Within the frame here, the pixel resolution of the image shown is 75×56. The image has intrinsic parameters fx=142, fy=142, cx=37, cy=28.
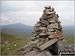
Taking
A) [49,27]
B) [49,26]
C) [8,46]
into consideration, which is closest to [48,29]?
[49,27]

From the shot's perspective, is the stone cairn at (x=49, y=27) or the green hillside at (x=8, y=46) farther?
the green hillside at (x=8, y=46)

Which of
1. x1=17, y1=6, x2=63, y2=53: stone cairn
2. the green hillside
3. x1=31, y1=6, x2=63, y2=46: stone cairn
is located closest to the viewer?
x1=17, y1=6, x2=63, y2=53: stone cairn

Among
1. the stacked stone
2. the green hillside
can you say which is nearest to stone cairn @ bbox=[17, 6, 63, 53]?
the stacked stone

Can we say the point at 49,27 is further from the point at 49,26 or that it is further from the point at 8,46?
the point at 8,46

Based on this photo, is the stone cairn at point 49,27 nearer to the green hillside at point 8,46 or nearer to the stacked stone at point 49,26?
the stacked stone at point 49,26

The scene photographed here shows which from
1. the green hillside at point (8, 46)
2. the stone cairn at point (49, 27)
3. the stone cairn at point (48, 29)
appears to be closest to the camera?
the stone cairn at point (48, 29)

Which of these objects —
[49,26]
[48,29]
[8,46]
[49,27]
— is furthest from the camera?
[8,46]

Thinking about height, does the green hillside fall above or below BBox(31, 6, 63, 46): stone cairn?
below

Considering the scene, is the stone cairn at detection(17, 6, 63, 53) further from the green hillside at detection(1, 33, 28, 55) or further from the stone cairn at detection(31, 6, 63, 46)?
the green hillside at detection(1, 33, 28, 55)

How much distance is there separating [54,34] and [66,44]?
10.3 feet

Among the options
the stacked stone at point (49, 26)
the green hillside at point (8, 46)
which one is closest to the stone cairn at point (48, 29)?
the stacked stone at point (49, 26)

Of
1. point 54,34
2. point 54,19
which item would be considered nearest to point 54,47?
point 54,34

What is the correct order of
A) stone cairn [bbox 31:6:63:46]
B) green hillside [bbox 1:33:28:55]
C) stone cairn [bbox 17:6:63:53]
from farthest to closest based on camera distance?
green hillside [bbox 1:33:28:55]
stone cairn [bbox 31:6:63:46]
stone cairn [bbox 17:6:63:53]

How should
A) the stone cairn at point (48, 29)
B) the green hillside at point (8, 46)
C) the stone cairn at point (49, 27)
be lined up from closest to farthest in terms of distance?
the stone cairn at point (48, 29) → the stone cairn at point (49, 27) → the green hillside at point (8, 46)
